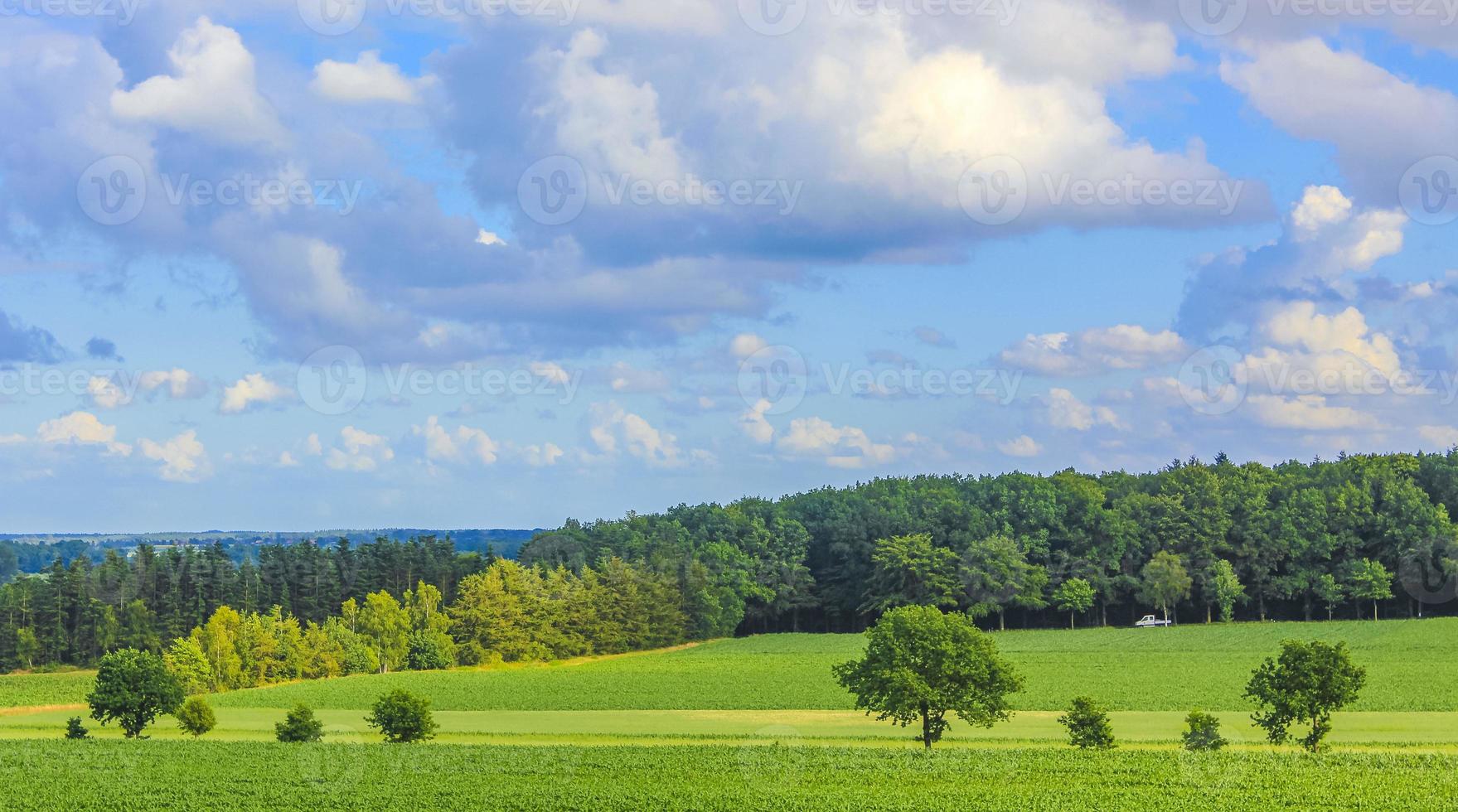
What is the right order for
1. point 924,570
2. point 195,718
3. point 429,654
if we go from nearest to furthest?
point 195,718 < point 429,654 < point 924,570

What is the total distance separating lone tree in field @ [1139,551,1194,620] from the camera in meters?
125

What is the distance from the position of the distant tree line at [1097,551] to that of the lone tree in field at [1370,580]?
0.16 m

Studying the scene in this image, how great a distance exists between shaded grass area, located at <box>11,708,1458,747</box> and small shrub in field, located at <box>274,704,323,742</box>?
1.24 metres

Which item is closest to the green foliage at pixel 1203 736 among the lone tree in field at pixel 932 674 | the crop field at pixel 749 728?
the crop field at pixel 749 728

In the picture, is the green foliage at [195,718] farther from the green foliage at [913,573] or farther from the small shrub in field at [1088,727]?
the green foliage at [913,573]

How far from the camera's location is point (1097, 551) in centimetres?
12938

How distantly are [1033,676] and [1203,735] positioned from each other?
37498 millimetres

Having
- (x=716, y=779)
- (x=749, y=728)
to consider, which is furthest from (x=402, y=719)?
(x=716, y=779)

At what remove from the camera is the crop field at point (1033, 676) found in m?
69.7

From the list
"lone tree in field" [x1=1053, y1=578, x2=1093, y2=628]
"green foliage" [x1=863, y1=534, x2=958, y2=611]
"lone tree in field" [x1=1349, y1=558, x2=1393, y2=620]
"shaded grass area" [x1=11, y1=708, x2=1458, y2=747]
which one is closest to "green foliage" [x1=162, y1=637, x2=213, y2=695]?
"shaded grass area" [x1=11, y1=708, x2=1458, y2=747]

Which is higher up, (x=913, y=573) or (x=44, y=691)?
(x=913, y=573)

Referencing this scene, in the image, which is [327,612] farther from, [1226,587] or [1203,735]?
[1203,735]

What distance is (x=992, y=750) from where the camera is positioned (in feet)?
145

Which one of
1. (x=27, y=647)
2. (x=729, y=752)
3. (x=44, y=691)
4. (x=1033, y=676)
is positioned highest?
(x=729, y=752)
